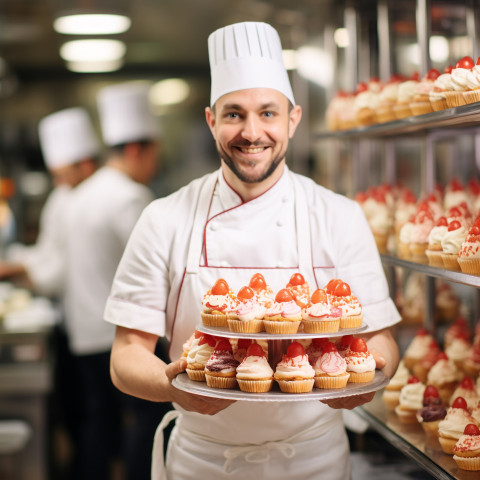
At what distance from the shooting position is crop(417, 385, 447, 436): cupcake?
6.95ft

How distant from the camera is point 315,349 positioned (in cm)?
174

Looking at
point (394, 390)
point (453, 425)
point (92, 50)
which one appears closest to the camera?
point (453, 425)

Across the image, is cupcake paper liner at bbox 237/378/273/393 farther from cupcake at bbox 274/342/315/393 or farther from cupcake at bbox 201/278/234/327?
cupcake at bbox 201/278/234/327

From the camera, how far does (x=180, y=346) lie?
198 cm

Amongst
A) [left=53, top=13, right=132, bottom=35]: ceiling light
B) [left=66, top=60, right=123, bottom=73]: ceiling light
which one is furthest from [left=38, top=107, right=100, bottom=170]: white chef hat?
[left=66, top=60, right=123, bottom=73]: ceiling light

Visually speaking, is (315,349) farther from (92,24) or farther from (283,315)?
(92,24)

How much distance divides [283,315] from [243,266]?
1.11 ft

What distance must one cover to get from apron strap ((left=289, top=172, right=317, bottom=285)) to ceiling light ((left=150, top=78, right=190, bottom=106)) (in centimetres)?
665

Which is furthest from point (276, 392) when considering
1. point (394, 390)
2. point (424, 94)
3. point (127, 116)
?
point (127, 116)

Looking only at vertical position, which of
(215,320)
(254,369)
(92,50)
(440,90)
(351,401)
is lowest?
(351,401)

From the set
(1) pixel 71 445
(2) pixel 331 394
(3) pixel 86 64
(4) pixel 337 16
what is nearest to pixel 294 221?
(2) pixel 331 394

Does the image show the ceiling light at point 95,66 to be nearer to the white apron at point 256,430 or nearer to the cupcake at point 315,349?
the white apron at point 256,430

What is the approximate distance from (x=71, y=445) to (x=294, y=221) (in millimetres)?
3421

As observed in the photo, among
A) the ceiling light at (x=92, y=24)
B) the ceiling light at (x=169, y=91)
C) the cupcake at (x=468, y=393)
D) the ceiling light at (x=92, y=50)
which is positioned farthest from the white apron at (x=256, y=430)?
the ceiling light at (x=169, y=91)
